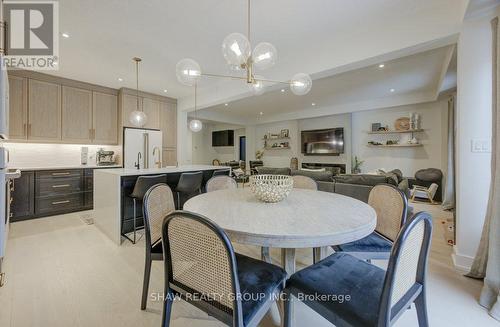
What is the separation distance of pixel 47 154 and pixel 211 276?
5169 millimetres

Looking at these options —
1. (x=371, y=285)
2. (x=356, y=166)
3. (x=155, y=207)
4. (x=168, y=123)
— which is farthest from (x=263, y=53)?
(x=356, y=166)

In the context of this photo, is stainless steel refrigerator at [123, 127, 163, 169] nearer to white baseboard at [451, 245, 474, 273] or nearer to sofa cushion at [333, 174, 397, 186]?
sofa cushion at [333, 174, 397, 186]

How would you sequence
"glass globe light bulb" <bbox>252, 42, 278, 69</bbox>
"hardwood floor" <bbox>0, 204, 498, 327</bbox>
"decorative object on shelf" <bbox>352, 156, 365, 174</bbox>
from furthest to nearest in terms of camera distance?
"decorative object on shelf" <bbox>352, 156, 365, 174</bbox>, "glass globe light bulb" <bbox>252, 42, 278, 69</bbox>, "hardwood floor" <bbox>0, 204, 498, 327</bbox>

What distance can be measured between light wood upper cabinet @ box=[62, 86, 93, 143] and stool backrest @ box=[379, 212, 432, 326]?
5.39 m

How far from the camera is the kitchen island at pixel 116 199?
2.67 metres

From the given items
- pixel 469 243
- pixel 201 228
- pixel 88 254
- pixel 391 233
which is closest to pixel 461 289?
pixel 469 243

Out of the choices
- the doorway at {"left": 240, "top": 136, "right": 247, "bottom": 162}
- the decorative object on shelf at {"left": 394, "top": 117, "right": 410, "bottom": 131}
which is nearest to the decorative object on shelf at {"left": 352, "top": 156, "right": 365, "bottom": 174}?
the decorative object on shelf at {"left": 394, "top": 117, "right": 410, "bottom": 131}

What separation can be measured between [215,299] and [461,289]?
6.94 feet

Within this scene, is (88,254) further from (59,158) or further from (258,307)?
(59,158)

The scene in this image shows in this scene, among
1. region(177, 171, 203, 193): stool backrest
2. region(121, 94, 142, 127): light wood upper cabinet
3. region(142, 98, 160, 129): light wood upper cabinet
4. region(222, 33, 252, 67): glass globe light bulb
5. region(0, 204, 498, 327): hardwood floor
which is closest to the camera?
region(0, 204, 498, 327): hardwood floor

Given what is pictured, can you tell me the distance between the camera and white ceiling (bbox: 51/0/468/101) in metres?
2.11

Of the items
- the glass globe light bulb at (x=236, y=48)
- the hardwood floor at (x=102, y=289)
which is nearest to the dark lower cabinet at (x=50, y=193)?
the hardwood floor at (x=102, y=289)

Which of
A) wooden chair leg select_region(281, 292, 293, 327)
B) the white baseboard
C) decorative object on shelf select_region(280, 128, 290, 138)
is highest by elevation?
decorative object on shelf select_region(280, 128, 290, 138)

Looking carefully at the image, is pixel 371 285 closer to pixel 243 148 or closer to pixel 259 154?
pixel 259 154
